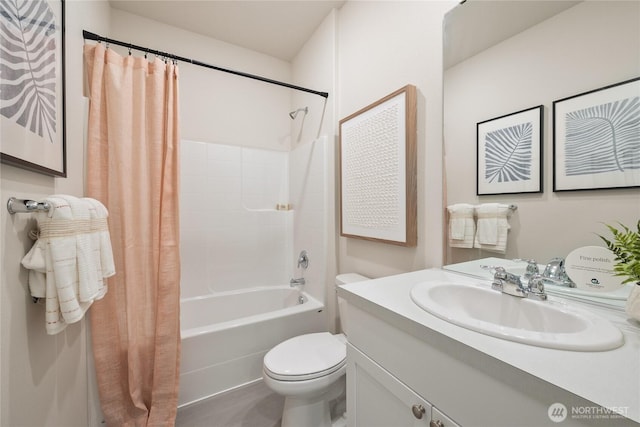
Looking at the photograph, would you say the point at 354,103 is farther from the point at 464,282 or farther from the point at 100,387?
the point at 100,387

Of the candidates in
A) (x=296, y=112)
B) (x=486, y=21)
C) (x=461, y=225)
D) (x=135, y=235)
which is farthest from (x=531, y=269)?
(x=296, y=112)

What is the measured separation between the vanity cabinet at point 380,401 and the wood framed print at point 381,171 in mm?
655

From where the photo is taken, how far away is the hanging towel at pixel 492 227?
955 millimetres

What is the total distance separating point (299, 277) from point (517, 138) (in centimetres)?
193

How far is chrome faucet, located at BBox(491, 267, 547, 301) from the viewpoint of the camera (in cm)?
78

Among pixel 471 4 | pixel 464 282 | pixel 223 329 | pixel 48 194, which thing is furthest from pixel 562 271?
pixel 48 194

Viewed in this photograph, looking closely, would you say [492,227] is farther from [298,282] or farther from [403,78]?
[298,282]

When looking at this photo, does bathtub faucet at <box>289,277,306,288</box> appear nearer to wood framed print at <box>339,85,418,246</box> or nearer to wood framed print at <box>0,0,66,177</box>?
wood framed print at <box>339,85,418,246</box>

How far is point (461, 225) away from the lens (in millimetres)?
1088

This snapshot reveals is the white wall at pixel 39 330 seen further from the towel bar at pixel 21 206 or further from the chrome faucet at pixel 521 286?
the chrome faucet at pixel 521 286

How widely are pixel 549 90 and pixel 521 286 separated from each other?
669 mm

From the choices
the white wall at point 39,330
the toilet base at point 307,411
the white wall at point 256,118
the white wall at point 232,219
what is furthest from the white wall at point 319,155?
the white wall at point 39,330

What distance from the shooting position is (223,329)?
5.07 ft

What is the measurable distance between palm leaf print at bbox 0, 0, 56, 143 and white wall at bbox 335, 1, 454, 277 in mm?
1468
